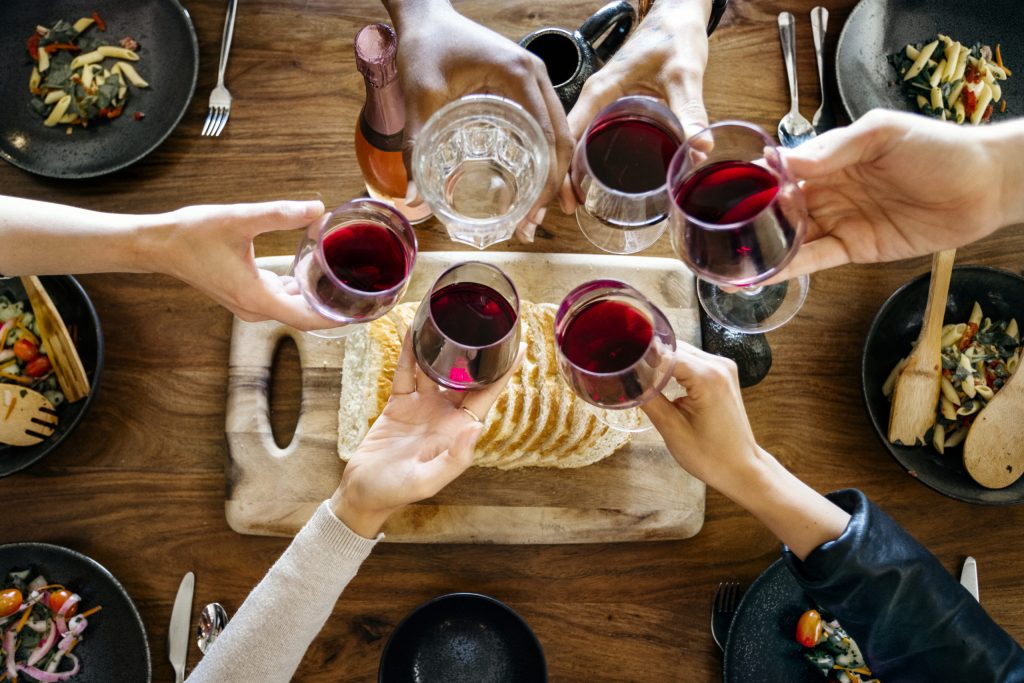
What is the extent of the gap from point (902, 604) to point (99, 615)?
6.85 feet

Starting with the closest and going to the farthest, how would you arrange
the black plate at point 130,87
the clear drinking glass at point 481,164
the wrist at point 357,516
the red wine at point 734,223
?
the red wine at point 734,223 → the clear drinking glass at point 481,164 → the wrist at point 357,516 → the black plate at point 130,87

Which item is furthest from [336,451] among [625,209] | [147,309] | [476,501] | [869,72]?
[869,72]

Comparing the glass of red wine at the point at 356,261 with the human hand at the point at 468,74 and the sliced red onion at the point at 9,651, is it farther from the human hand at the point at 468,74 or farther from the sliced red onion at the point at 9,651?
the sliced red onion at the point at 9,651

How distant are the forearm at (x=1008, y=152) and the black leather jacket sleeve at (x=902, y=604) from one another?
79cm

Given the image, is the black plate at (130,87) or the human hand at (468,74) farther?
the black plate at (130,87)

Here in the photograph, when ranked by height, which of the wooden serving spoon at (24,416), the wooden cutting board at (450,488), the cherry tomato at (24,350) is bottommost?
the wooden cutting board at (450,488)

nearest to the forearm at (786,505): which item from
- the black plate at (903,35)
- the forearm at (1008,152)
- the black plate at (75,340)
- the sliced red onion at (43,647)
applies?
the forearm at (1008,152)

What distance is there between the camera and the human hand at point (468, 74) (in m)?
1.79

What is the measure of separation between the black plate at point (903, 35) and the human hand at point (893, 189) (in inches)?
20.9

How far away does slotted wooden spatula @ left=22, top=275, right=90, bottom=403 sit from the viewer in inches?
87.0

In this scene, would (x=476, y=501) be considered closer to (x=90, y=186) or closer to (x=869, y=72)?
(x=90, y=186)

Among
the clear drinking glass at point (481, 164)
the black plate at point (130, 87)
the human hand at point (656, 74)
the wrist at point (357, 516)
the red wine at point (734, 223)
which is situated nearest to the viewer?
the red wine at point (734, 223)

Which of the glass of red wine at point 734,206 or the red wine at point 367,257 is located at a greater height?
the glass of red wine at point 734,206

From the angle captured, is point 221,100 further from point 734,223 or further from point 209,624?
point 734,223
